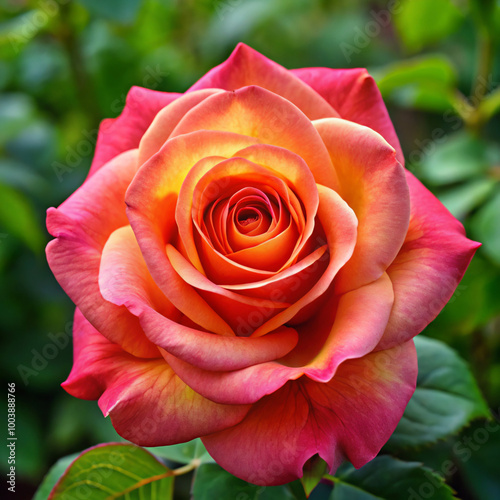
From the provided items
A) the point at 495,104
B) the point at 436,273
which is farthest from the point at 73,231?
the point at 495,104

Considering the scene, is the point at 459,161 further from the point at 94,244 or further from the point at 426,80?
the point at 94,244

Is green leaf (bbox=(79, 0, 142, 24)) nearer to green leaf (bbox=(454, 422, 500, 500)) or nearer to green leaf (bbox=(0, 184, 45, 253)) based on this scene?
green leaf (bbox=(0, 184, 45, 253))

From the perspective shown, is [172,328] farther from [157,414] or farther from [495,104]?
[495,104]

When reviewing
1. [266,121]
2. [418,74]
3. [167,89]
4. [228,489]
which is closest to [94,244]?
[266,121]

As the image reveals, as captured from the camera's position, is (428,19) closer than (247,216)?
No

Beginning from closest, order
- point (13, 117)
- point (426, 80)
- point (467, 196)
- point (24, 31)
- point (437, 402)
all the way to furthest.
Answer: point (437, 402) < point (467, 196) < point (426, 80) < point (24, 31) < point (13, 117)
